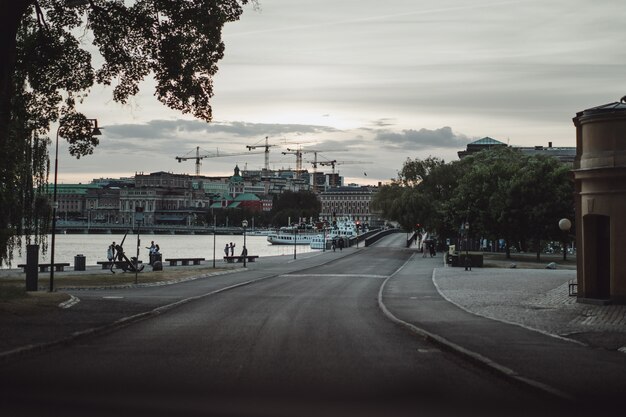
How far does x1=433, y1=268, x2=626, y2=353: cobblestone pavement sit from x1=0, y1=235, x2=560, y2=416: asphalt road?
3692mm

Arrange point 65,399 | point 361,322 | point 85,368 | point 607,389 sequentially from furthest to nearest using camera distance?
point 361,322 → point 85,368 → point 607,389 → point 65,399

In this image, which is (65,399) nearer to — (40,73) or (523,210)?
(40,73)

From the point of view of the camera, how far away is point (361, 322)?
68.4ft

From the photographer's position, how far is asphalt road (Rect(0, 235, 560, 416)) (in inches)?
385

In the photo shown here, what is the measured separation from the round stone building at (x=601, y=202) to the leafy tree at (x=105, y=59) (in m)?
12.2

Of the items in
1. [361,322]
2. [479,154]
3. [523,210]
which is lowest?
[361,322]

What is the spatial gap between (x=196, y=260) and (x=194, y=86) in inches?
1601

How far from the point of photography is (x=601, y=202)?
24.7m

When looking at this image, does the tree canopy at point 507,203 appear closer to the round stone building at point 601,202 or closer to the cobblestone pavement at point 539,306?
the cobblestone pavement at point 539,306

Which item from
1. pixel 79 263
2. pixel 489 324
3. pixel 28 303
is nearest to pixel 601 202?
pixel 489 324

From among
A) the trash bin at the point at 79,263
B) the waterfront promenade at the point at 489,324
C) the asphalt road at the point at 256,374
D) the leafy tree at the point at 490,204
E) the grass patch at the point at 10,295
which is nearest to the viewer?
the asphalt road at the point at 256,374

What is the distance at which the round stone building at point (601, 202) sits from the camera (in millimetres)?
24141

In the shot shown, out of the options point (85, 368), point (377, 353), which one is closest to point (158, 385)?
point (85, 368)

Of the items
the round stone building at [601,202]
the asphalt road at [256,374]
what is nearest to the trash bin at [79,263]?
the asphalt road at [256,374]
